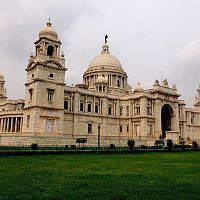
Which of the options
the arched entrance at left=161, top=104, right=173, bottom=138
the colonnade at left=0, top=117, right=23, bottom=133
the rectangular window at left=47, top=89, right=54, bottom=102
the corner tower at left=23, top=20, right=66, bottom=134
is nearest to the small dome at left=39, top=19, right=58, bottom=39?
the corner tower at left=23, top=20, right=66, bottom=134

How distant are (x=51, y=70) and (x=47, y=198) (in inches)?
1737

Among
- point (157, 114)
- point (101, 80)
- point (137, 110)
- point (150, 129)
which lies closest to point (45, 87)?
point (101, 80)

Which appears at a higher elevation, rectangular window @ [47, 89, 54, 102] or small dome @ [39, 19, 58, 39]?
small dome @ [39, 19, 58, 39]

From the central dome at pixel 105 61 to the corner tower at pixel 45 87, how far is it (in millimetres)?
28180

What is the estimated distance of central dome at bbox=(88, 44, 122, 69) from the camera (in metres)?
80.0

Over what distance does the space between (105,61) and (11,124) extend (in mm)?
35304

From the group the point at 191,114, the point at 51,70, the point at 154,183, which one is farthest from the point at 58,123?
the point at 191,114

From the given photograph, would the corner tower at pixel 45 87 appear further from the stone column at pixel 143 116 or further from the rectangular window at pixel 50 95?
the stone column at pixel 143 116

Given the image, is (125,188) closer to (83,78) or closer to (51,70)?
(51,70)

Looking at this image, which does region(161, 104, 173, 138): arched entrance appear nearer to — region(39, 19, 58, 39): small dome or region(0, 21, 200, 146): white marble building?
region(0, 21, 200, 146): white marble building

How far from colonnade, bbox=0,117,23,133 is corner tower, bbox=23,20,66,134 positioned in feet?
18.9

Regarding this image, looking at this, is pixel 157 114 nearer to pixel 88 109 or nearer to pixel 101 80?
pixel 88 109

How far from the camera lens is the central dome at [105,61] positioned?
80000mm

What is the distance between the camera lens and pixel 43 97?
1937 inches
